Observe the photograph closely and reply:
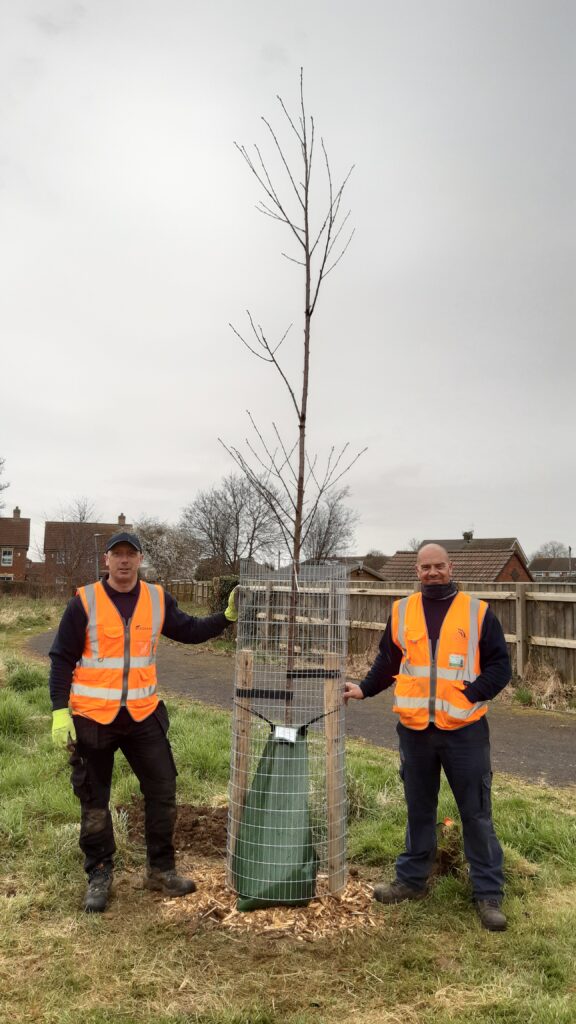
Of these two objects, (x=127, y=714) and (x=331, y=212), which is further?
(x=331, y=212)

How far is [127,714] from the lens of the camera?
4.19 metres

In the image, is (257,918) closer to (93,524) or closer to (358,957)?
(358,957)

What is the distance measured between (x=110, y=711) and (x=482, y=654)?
7.09 feet

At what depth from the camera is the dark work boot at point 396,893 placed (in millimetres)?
4109

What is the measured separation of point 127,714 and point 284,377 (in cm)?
223

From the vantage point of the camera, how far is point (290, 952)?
354cm

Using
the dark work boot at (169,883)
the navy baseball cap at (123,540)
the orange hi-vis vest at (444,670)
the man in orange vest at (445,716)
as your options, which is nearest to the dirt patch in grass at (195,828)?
the dark work boot at (169,883)

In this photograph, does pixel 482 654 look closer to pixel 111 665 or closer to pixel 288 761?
pixel 288 761

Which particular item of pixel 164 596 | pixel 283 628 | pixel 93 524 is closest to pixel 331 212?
pixel 164 596

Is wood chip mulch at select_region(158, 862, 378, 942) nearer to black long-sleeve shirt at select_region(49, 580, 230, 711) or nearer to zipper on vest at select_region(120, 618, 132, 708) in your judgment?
zipper on vest at select_region(120, 618, 132, 708)

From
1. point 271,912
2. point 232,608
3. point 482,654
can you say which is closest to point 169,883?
point 271,912

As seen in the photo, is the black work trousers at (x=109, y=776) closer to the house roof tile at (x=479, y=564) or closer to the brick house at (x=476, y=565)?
the brick house at (x=476, y=565)

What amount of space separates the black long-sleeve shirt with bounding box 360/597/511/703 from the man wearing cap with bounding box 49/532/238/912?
1.04 metres

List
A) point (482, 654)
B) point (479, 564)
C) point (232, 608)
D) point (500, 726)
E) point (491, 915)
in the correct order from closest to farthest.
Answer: point (491, 915) → point (482, 654) → point (232, 608) → point (500, 726) → point (479, 564)
